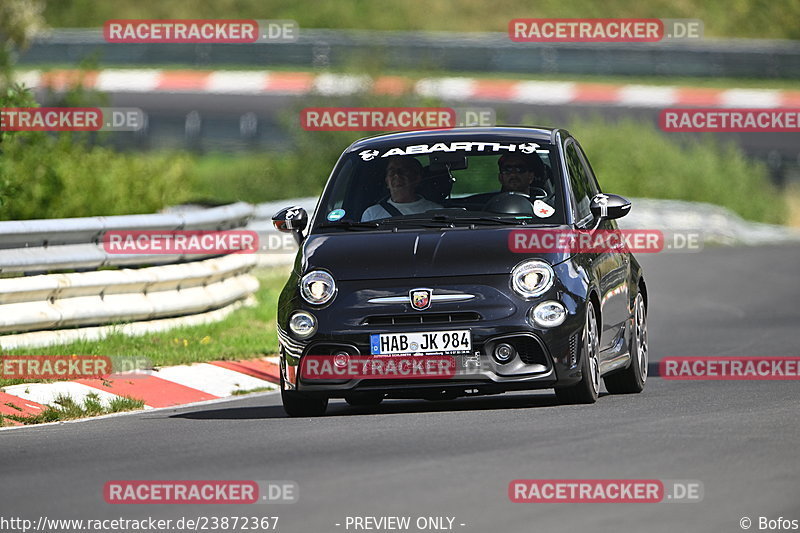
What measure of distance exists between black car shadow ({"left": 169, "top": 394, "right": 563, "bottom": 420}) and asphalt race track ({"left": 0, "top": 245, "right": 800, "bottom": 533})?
0.8 inches

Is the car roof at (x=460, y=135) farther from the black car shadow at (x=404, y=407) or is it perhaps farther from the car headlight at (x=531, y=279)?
the black car shadow at (x=404, y=407)

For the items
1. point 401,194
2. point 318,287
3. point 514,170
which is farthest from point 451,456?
point 514,170

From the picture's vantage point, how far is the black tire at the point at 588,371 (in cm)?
1020

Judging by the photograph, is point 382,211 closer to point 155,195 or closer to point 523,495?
point 523,495

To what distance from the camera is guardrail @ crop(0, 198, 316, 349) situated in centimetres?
1285

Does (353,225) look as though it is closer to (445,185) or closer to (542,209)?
(445,185)

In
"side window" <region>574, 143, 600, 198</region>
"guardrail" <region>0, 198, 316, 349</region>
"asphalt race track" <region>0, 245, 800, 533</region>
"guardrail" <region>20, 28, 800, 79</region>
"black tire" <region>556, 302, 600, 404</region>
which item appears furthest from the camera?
"guardrail" <region>20, 28, 800, 79</region>

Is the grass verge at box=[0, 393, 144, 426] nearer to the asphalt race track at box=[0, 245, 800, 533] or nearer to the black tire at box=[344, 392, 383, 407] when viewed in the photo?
the asphalt race track at box=[0, 245, 800, 533]

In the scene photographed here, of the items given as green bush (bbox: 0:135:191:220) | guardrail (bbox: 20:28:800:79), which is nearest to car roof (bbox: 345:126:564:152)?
green bush (bbox: 0:135:191:220)

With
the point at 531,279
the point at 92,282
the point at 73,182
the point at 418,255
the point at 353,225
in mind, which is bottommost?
the point at 92,282

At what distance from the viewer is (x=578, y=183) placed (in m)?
11.4

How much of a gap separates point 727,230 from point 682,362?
A: 53.0ft

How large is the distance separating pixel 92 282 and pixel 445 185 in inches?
145

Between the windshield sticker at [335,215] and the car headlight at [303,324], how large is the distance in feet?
2.94
